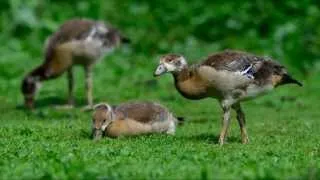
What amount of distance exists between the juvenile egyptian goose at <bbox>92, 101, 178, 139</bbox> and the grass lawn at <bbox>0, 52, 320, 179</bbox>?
0.69 ft

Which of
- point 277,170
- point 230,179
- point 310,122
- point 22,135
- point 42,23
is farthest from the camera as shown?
point 42,23

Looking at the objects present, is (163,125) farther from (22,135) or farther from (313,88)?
(313,88)

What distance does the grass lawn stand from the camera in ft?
30.9

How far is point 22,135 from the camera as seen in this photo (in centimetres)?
1252

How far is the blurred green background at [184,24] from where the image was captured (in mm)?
20359

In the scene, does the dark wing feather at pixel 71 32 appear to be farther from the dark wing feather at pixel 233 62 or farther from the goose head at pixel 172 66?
the dark wing feather at pixel 233 62

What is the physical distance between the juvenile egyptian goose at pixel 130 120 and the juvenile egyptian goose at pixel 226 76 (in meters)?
0.77

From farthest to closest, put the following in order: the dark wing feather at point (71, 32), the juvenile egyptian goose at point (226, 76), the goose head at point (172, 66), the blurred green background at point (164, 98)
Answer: the dark wing feather at point (71, 32), the goose head at point (172, 66), the juvenile egyptian goose at point (226, 76), the blurred green background at point (164, 98)

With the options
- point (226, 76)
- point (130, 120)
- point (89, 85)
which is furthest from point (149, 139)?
point (89, 85)

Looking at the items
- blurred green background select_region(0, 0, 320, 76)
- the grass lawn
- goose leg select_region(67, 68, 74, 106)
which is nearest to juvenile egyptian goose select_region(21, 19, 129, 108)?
goose leg select_region(67, 68, 74, 106)

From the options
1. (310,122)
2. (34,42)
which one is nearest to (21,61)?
(34,42)

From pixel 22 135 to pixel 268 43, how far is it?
8821 millimetres

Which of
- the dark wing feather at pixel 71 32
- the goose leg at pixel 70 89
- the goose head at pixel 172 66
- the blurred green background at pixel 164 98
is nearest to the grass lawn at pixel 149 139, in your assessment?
the blurred green background at pixel 164 98

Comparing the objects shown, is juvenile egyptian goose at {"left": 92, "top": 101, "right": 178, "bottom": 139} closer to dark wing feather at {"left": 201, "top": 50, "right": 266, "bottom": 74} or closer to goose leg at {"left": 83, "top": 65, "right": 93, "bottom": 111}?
dark wing feather at {"left": 201, "top": 50, "right": 266, "bottom": 74}
